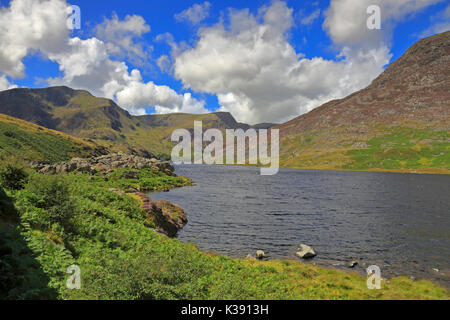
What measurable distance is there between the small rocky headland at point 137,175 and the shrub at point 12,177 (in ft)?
43.0

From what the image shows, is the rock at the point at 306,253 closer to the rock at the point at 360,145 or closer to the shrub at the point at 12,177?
the shrub at the point at 12,177

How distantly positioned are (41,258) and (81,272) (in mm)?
1909

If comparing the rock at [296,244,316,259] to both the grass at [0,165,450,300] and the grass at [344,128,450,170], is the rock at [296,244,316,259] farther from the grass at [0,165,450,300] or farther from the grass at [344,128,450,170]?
the grass at [344,128,450,170]

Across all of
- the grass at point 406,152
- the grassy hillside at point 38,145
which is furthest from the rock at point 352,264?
the grass at point 406,152

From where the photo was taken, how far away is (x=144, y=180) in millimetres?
68688

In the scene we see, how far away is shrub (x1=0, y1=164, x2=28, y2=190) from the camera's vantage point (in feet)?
58.8

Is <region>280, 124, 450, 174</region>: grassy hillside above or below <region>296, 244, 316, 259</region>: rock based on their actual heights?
above

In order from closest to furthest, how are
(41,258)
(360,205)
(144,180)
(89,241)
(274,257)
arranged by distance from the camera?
(41,258) < (89,241) < (274,257) < (360,205) < (144,180)

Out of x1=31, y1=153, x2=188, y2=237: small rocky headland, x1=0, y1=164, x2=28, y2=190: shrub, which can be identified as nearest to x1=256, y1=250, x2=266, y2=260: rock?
x1=31, y1=153, x2=188, y2=237: small rocky headland

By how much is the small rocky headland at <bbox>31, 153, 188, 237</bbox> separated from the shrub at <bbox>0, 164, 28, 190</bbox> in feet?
43.0

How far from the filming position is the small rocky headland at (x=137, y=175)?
101 ft

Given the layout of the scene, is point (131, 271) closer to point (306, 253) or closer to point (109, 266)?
point (109, 266)
